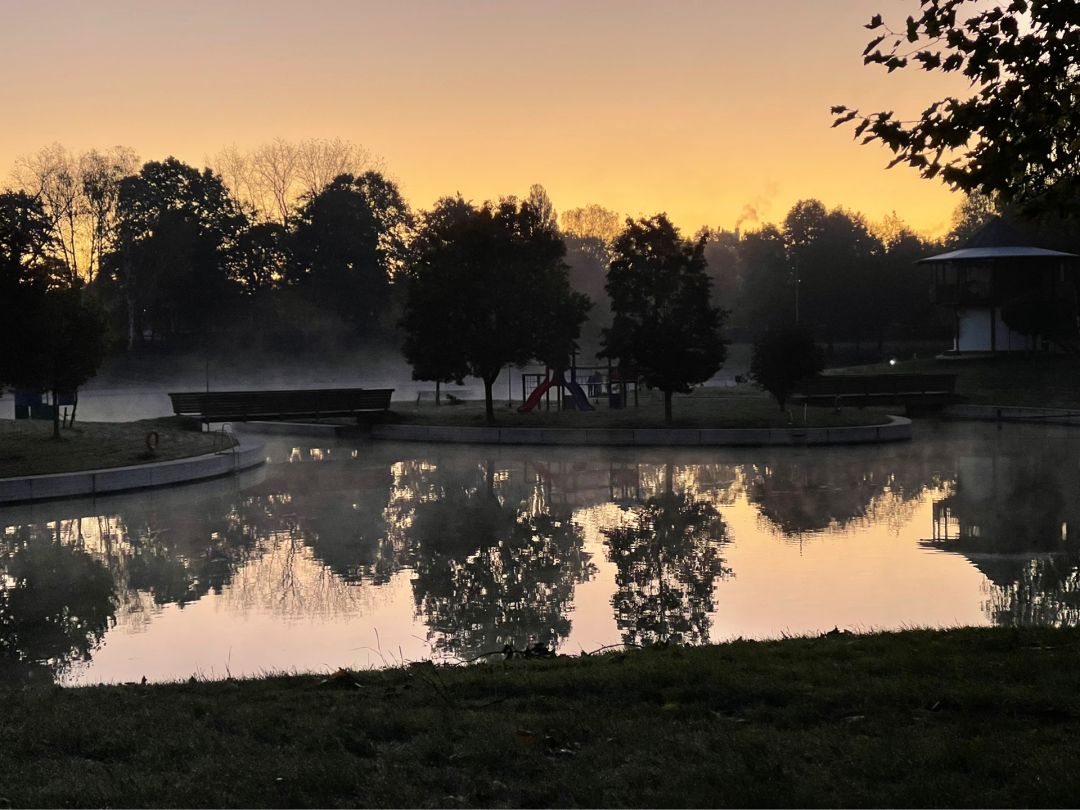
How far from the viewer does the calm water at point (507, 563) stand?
11.1m

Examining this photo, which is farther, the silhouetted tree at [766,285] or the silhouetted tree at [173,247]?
the silhouetted tree at [766,285]

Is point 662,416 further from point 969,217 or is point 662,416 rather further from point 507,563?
point 969,217

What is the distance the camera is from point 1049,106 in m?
8.41

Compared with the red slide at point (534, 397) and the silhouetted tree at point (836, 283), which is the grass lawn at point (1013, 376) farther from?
the silhouetted tree at point (836, 283)

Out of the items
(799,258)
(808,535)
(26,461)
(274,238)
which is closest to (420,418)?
(26,461)

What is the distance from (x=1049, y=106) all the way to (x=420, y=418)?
109ft

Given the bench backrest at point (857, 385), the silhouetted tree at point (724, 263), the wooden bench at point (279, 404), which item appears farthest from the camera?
the silhouetted tree at point (724, 263)

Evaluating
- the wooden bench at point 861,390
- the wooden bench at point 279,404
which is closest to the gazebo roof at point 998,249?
the wooden bench at point 861,390

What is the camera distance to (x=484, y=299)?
39.5 m

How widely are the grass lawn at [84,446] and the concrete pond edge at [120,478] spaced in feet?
2.39

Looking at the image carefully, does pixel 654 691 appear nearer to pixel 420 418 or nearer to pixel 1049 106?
pixel 1049 106

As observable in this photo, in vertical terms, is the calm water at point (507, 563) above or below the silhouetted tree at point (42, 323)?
below

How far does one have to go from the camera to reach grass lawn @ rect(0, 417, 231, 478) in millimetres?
24547

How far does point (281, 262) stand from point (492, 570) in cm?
7896
